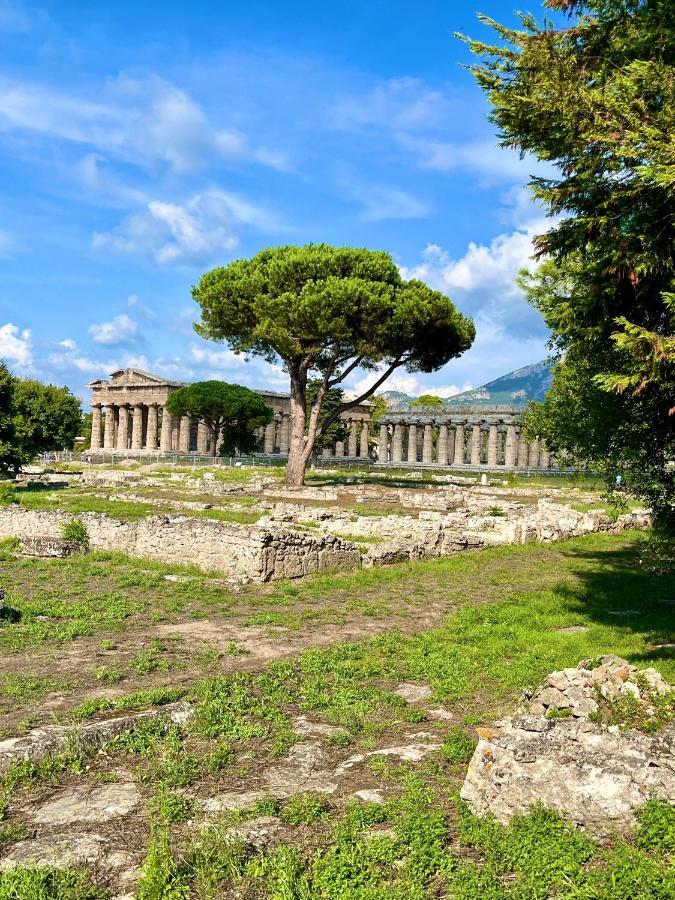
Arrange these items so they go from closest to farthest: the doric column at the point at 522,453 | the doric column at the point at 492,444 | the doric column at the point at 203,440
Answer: the doric column at the point at 492,444 < the doric column at the point at 522,453 < the doric column at the point at 203,440

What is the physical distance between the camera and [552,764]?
517 cm

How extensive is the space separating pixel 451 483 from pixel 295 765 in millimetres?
46316

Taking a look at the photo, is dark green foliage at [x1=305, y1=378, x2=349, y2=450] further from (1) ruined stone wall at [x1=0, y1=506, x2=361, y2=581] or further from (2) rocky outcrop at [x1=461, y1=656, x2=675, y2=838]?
(2) rocky outcrop at [x1=461, y1=656, x2=675, y2=838]

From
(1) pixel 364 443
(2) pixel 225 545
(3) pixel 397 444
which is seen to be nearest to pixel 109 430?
(1) pixel 364 443

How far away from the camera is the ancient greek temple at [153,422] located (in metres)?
88.2

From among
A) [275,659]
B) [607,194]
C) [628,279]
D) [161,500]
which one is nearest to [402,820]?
[275,659]

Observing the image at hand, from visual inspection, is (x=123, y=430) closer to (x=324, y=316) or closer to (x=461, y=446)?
(x=461, y=446)

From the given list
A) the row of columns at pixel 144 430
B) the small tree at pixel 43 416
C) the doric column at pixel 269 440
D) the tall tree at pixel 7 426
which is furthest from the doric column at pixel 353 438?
the tall tree at pixel 7 426

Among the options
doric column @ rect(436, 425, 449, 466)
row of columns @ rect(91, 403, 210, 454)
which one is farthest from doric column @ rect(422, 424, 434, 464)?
row of columns @ rect(91, 403, 210, 454)

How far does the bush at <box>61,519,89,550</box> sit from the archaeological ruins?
59.4 meters

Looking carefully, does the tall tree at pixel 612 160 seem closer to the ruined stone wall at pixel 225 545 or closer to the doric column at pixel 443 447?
the ruined stone wall at pixel 225 545

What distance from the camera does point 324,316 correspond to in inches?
1441

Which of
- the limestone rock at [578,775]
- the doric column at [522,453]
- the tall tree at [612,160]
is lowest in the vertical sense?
the limestone rock at [578,775]

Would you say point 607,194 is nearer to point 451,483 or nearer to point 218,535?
point 218,535
